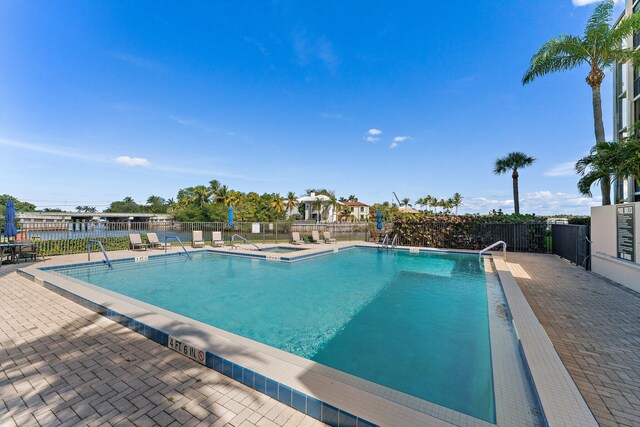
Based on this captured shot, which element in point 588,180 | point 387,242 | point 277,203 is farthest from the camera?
point 277,203

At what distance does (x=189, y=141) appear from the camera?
23.9m

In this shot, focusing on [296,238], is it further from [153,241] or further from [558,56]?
[558,56]

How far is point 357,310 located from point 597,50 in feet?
47.6

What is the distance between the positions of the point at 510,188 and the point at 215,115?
82.5 ft

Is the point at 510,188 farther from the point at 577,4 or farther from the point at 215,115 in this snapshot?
the point at 215,115

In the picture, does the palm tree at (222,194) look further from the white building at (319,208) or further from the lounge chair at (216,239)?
the lounge chair at (216,239)

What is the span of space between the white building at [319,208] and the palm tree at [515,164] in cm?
2751

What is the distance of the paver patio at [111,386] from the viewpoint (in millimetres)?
2139

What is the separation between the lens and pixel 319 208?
4756 cm

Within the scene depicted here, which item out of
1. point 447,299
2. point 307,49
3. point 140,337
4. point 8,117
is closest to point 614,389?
point 447,299

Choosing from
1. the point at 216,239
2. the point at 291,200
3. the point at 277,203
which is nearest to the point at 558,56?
the point at 216,239

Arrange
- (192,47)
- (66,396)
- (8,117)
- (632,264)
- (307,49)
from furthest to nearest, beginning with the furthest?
(307,49), (192,47), (8,117), (632,264), (66,396)

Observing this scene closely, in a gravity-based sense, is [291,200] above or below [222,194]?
below

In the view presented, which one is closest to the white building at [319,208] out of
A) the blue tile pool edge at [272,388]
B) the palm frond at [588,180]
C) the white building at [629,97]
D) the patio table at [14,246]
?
the white building at [629,97]
